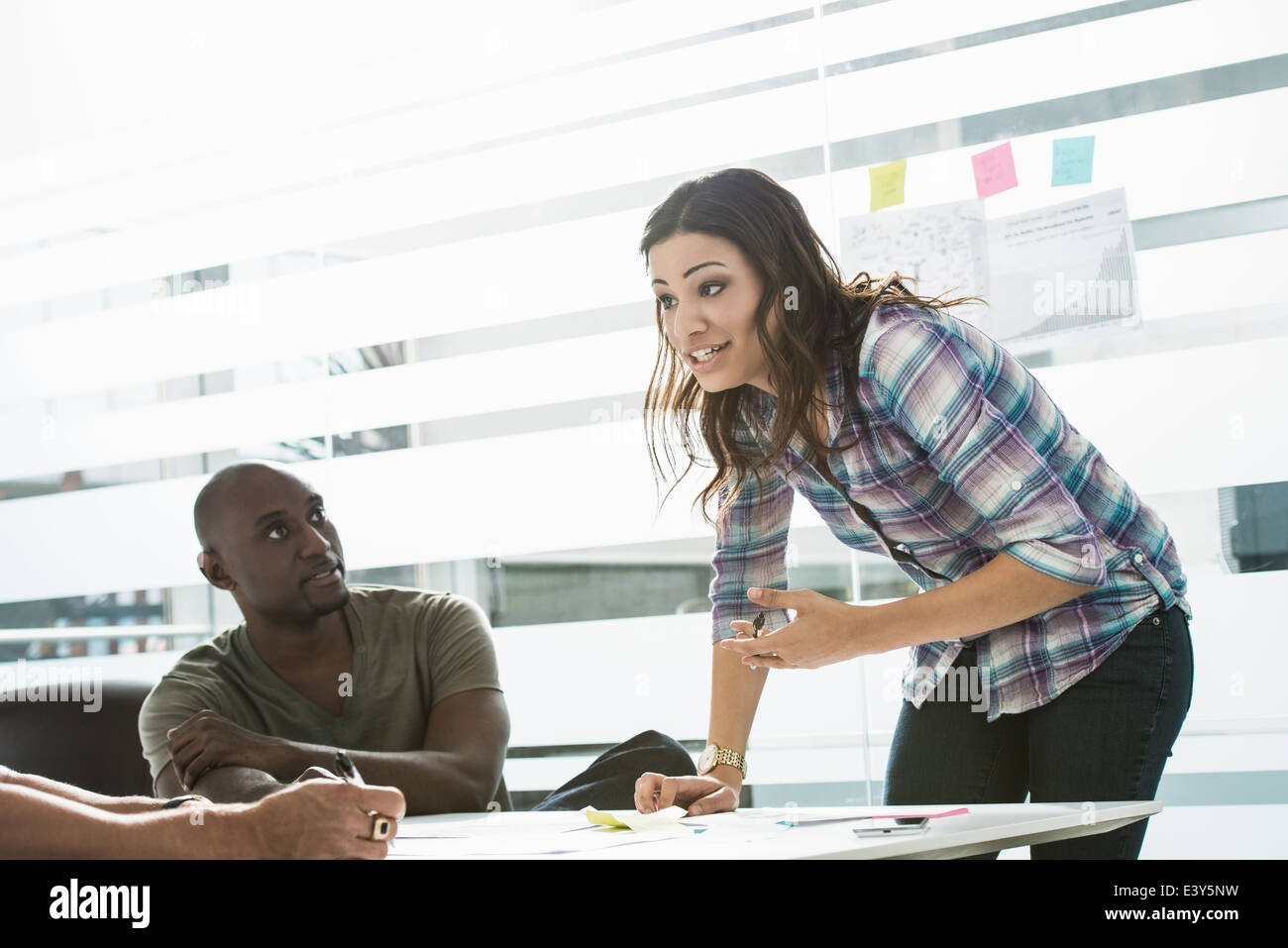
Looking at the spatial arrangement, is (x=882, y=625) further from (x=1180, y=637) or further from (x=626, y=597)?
(x=626, y=597)

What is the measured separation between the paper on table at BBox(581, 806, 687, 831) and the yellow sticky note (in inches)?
64.3

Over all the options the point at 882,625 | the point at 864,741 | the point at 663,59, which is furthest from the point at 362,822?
the point at 663,59

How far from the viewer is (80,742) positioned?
196 cm

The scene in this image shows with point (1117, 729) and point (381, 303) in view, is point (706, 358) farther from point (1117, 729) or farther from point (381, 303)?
point (381, 303)

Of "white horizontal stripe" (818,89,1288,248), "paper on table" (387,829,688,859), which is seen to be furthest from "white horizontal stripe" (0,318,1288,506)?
"paper on table" (387,829,688,859)

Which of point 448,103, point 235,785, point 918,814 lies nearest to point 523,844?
point 918,814

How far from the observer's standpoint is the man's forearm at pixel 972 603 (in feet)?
3.99

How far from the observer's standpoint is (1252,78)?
2.18 m

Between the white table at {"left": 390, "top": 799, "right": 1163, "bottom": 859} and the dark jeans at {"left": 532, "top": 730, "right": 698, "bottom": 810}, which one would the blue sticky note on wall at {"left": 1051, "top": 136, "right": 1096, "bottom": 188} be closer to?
the dark jeans at {"left": 532, "top": 730, "right": 698, "bottom": 810}

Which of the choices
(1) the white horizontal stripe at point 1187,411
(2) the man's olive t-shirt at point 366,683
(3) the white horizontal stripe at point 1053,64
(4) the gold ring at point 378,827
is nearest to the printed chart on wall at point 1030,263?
(1) the white horizontal stripe at point 1187,411

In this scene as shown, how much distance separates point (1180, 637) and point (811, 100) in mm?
1661

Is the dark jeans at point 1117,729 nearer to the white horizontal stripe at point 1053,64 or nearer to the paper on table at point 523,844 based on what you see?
the paper on table at point 523,844

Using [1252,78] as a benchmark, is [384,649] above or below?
below

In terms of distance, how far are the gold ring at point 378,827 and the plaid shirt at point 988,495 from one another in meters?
0.73
